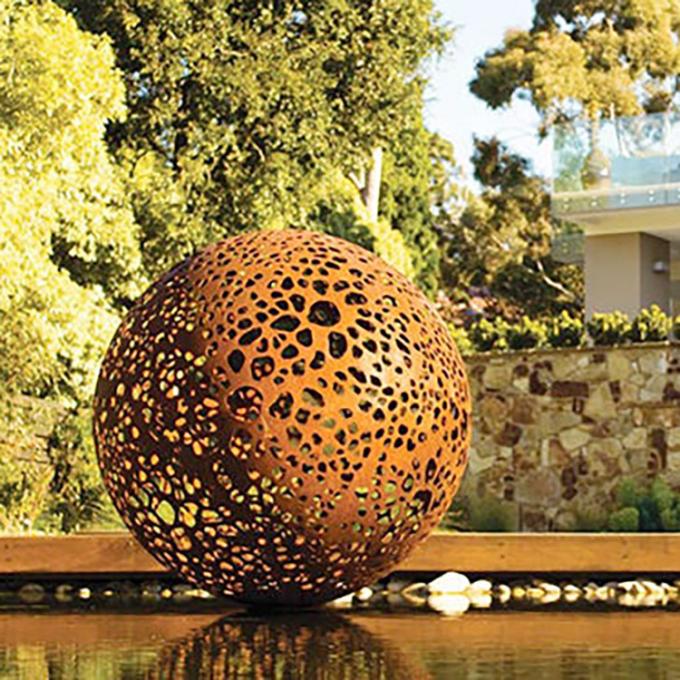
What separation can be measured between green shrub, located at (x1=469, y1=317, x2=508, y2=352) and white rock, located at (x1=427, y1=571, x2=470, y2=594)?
341 inches

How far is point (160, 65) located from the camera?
20.4 meters

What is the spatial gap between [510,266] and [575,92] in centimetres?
384

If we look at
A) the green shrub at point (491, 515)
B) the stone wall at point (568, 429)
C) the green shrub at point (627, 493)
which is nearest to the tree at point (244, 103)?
the stone wall at point (568, 429)

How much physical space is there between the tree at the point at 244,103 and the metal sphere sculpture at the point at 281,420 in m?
11.1

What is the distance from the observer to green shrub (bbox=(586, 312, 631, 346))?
1878cm

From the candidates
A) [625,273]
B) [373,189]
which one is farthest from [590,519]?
[373,189]

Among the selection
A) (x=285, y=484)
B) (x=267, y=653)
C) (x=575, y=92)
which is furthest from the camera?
(x=575, y=92)

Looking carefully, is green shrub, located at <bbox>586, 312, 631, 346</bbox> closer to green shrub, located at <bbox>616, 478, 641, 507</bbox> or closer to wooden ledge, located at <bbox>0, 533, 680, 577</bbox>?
green shrub, located at <bbox>616, 478, 641, 507</bbox>

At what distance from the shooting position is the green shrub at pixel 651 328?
A: 731 inches

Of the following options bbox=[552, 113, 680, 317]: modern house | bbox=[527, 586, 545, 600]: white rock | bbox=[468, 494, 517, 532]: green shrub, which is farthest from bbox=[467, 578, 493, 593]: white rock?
bbox=[552, 113, 680, 317]: modern house

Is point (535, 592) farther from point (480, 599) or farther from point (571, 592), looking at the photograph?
point (480, 599)

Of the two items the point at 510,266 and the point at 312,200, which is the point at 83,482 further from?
the point at 510,266

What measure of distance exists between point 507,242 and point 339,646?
1106 inches

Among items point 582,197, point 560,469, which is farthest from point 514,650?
point 582,197
